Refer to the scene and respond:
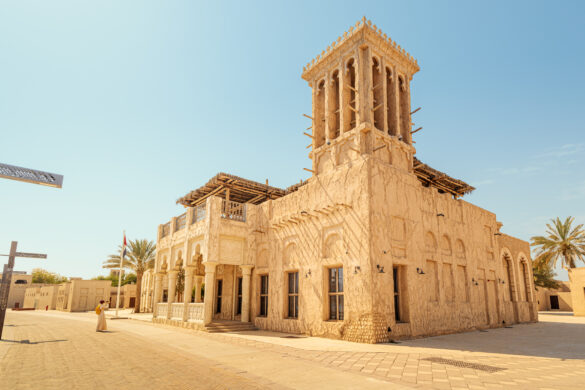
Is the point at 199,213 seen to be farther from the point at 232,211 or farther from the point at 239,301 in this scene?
Answer: the point at 239,301

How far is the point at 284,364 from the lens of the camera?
29.9 ft

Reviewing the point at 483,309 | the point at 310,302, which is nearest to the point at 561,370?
the point at 310,302

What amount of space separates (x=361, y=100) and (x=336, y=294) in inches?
A: 409

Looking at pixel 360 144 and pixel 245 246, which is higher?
pixel 360 144

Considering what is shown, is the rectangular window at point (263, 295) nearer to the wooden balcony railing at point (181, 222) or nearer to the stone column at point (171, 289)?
the stone column at point (171, 289)

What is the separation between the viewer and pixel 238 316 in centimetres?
2280

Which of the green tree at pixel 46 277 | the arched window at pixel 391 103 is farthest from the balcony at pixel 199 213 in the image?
the green tree at pixel 46 277

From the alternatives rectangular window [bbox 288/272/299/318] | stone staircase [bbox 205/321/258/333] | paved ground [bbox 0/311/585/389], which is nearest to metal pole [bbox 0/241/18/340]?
paved ground [bbox 0/311/585/389]

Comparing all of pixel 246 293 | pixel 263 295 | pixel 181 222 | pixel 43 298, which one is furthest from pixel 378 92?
pixel 43 298

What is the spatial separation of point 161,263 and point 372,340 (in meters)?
19.0

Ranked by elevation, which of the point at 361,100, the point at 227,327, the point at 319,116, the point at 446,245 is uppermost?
the point at 319,116

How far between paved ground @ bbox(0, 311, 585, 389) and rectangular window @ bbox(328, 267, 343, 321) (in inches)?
83.8

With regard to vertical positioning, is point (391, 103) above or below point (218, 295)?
above

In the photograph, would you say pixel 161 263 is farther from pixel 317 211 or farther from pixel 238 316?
pixel 317 211
